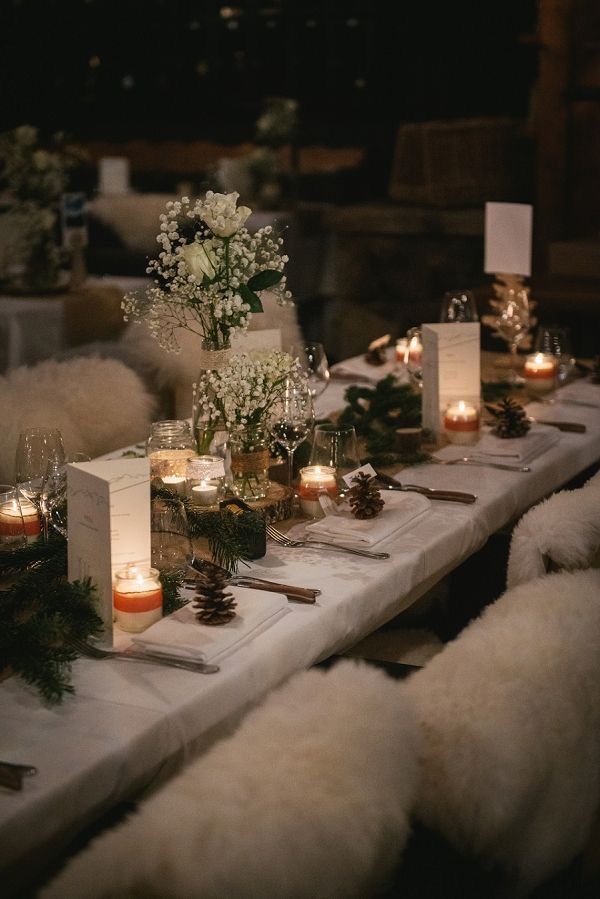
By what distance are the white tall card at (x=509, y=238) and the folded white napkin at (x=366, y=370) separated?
16.4 inches

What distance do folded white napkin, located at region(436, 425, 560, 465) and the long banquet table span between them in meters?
0.43

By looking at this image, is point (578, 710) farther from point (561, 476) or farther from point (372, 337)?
point (372, 337)

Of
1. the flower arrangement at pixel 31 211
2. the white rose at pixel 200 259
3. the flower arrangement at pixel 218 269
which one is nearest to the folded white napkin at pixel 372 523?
the flower arrangement at pixel 218 269

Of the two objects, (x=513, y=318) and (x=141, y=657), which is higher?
(x=513, y=318)

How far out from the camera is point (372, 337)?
6191 mm

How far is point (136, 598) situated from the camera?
1.56 metres

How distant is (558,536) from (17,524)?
93cm

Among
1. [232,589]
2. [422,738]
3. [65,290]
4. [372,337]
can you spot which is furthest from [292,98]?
[422,738]

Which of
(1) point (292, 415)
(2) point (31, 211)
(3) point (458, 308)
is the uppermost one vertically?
(2) point (31, 211)

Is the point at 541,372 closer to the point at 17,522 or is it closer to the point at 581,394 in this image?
the point at 581,394

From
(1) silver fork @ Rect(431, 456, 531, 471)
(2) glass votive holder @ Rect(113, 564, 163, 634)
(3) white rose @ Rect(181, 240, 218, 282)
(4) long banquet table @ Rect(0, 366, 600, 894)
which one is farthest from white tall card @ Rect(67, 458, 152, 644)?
(1) silver fork @ Rect(431, 456, 531, 471)

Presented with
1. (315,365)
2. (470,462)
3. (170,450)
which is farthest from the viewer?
(315,365)

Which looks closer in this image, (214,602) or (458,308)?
(214,602)

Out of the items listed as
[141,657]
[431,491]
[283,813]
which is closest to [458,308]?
[431,491]
